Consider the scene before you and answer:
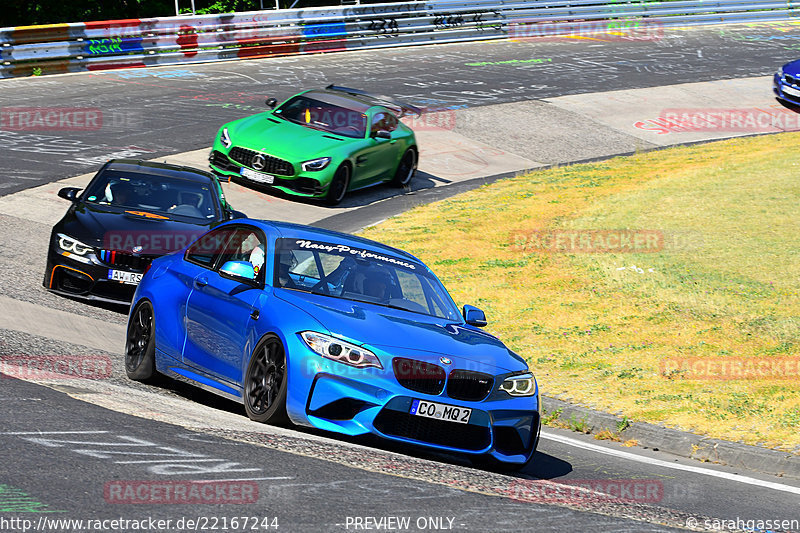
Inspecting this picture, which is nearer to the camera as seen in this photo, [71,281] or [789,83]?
[71,281]

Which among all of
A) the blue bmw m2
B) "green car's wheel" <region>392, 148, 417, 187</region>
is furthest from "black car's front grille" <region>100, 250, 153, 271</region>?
"green car's wheel" <region>392, 148, 417, 187</region>

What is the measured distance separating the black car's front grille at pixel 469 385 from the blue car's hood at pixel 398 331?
0.15m

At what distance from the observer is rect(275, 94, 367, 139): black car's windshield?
19.6m

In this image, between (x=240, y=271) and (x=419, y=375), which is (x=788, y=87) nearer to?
(x=240, y=271)

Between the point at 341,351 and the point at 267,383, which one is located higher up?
the point at 341,351

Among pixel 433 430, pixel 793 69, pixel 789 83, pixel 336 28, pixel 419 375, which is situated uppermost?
pixel 336 28

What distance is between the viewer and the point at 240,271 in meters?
8.13

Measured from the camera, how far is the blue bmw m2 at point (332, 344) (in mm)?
7164

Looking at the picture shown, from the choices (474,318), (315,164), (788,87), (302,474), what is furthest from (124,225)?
(788,87)

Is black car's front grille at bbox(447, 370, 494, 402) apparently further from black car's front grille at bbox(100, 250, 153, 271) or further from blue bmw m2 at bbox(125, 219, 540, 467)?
black car's front grille at bbox(100, 250, 153, 271)

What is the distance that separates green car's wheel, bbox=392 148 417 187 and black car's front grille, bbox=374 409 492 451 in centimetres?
1365

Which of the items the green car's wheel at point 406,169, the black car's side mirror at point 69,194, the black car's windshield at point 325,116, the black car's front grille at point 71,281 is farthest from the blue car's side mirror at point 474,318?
the green car's wheel at point 406,169

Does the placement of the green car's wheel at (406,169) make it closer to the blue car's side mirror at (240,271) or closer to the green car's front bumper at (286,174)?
the green car's front bumper at (286,174)

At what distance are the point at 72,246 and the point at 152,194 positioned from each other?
1.51m
